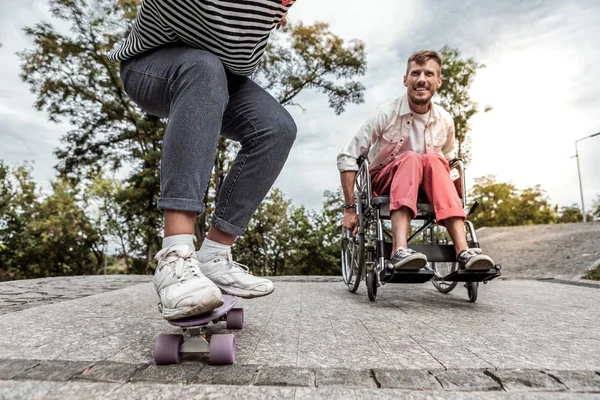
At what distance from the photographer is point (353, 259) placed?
129 inches

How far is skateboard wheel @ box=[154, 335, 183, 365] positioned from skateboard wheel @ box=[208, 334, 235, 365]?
0.31 feet

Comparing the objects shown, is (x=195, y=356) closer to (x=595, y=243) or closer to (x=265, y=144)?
(x=265, y=144)

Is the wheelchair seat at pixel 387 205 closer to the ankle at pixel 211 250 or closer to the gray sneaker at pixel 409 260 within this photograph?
the gray sneaker at pixel 409 260

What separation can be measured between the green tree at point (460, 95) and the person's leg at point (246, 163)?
14882 millimetres

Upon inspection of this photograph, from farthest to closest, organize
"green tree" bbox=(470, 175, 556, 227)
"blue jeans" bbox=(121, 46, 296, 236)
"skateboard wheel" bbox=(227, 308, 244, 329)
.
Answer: "green tree" bbox=(470, 175, 556, 227)
"skateboard wheel" bbox=(227, 308, 244, 329)
"blue jeans" bbox=(121, 46, 296, 236)

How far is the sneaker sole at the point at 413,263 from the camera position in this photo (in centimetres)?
217

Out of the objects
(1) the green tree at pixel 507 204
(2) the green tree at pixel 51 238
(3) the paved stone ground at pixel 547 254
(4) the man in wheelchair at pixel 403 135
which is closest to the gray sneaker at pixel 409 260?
(4) the man in wheelchair at pixel 403 135

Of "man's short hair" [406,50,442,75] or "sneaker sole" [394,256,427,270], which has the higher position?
"man's short hair" [406,50,442,75]

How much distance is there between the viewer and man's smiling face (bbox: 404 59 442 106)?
2922 mm

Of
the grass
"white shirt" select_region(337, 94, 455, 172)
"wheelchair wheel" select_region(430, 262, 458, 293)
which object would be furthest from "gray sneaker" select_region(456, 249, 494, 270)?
the grass

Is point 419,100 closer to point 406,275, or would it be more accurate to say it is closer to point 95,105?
point 406,275

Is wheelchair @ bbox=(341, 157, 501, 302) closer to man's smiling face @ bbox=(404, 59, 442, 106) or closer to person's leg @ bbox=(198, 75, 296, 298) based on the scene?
man's smiling face @ bbox=(404, 59, 442, 106)

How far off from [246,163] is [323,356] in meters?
0.74

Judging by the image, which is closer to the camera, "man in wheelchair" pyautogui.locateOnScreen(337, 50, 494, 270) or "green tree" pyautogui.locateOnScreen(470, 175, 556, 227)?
"man in wheelchair" pyautogui.locateOnScreen(337, 50, 494, 270)
